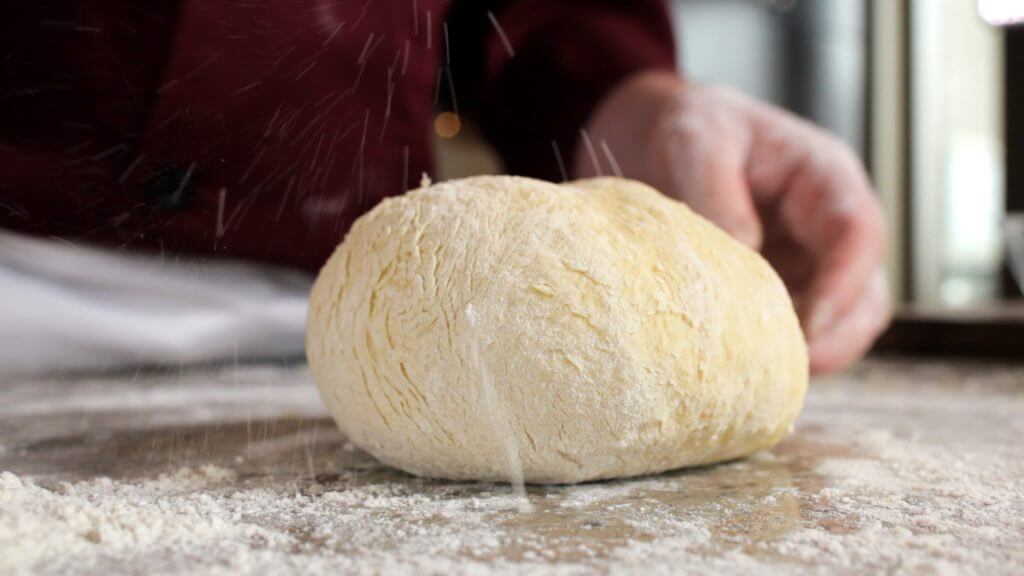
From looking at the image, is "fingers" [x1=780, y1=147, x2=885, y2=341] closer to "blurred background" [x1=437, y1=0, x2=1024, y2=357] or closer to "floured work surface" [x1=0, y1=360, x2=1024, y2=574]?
"floured work surface" [x1=0, y1=360, x2=1024, y2=574]

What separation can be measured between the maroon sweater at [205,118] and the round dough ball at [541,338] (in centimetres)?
7

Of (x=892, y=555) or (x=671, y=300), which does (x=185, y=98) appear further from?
(x=892, y=555)

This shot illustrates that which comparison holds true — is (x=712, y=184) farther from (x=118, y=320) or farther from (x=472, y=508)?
(x=118, y=320)

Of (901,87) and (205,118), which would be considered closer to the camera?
(205,118)

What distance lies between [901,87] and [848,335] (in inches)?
102

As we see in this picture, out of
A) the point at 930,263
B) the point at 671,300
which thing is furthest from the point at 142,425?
the point at 930,263

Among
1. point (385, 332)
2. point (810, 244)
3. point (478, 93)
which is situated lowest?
point (385, 332)

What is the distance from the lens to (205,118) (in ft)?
2.34

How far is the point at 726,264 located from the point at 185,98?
18.3 inches

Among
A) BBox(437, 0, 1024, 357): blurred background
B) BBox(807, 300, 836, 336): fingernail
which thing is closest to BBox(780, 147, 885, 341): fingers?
BBox(807, 300, 836, 336): fingernail

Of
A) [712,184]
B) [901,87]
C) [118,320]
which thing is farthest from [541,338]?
[901,87]

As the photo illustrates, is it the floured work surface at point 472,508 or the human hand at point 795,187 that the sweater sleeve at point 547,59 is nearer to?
the human hand at point 795,187

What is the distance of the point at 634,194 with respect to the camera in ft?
2.82

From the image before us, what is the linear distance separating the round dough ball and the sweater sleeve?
2.22 ft
